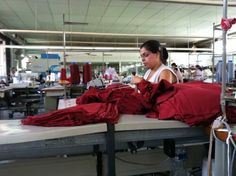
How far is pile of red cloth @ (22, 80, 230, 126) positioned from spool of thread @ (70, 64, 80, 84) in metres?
2.38

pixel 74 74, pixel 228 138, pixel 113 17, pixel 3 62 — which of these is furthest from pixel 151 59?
pixel 3 62

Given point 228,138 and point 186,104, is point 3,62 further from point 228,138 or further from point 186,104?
point 228,138

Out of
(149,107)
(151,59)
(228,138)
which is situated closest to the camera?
(228,138)

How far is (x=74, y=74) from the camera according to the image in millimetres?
3873

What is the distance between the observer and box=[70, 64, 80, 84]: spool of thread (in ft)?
12.5

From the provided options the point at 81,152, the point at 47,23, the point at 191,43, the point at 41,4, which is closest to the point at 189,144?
the point at 81,152

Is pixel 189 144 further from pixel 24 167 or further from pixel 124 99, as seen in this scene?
pixel 24 167

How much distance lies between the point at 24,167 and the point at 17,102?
5.40 meters

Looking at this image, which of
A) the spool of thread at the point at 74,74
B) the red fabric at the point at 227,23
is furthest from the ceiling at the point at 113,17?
the red fabric at the point at 227,23

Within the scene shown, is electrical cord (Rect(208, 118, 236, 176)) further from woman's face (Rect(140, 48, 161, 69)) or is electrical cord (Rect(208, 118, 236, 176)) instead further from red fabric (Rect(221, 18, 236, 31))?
woman's face (Rect(140, 48, 161, 69))

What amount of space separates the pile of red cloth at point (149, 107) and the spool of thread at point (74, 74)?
2.38 meters

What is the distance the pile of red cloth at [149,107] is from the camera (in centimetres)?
119

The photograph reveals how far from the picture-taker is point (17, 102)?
6.59m

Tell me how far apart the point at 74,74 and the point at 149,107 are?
2.60 m
